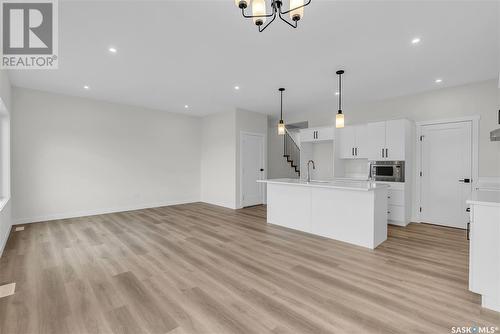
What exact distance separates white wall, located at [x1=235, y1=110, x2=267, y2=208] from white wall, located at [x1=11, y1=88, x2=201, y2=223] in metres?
1.79

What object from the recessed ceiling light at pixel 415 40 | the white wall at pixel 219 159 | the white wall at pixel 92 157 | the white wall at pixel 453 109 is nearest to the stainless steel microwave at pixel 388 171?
the white wall at pixel 453 109

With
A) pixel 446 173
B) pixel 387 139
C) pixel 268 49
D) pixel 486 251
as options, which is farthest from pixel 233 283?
pixel 446 173

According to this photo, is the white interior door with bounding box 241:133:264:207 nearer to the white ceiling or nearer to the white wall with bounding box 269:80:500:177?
the white ceiling

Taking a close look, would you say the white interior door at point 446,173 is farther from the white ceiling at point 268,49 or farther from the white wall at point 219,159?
the white wall at point 219,159

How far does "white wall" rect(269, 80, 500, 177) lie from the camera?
4.16 m

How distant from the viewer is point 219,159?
7039 millimetres

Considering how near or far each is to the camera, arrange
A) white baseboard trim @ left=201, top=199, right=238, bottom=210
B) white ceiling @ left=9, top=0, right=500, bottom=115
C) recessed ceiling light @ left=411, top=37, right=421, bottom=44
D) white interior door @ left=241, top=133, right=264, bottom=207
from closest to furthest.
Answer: white ceiling @ left=9, top=0, right=500, bottom=115 < recessed ceiling light @ left=411, top=37, right=421, bottom=44 < white baseboard trim @ left=201, top=199, right=238, bottom=210 < white interior door @ left=241, top=133, right=264, bottom=207

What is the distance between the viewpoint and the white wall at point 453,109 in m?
4.16

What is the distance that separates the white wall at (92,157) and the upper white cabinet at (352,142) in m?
4.49

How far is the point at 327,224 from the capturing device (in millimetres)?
3936

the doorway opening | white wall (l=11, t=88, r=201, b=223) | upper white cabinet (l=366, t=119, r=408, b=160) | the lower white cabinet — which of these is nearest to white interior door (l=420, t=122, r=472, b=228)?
the doorway opening

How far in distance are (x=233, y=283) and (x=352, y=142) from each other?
4.55m

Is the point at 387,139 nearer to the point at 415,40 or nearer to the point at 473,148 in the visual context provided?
the point at 473,148

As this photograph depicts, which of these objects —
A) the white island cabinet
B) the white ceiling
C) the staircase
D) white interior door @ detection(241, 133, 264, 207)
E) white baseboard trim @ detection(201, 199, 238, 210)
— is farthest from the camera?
the staircase
